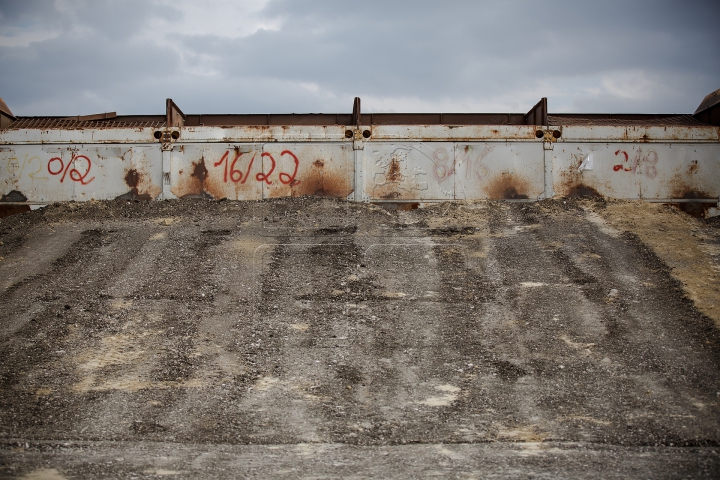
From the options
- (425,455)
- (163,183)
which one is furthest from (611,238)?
(163,183)

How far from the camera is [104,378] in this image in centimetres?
668

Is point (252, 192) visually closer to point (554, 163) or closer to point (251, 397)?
point (554, 163)

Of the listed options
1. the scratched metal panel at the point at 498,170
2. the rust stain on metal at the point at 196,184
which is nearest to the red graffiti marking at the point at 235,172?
the rust stain on metal at the point at 196,184

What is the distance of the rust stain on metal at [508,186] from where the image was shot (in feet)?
45.2

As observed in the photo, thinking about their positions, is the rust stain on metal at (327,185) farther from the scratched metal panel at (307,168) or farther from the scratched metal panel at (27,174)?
the scratched metal panel at (27,174)

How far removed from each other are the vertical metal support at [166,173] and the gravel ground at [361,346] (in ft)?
4.47

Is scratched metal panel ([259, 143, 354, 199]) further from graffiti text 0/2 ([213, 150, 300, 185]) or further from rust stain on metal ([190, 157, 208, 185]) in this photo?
rust stain on metal ([190, 157, 208, 185])

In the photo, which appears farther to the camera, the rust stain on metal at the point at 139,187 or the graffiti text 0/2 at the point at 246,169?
the rust stain on metal at the point at 139,187

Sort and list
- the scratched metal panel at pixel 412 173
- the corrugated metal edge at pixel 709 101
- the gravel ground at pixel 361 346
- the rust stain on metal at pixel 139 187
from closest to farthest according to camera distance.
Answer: the gravel ground at pixel 361 346
the scratched metal panel at pixel 412 173
the rust stain on metal at pixel 139 187
the corrugated metal edge at pixel 709 101

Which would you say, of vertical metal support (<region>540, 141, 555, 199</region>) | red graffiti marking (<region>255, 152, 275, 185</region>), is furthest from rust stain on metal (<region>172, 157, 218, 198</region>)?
vertical metal support (<region>540, 141, 555, 199</region>)

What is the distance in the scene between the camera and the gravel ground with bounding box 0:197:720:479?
17.1 feet

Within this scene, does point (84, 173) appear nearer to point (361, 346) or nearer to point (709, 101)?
point (361, 346)

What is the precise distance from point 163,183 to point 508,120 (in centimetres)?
880

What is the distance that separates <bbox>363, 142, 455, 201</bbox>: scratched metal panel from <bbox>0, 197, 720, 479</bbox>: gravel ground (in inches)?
53.3
